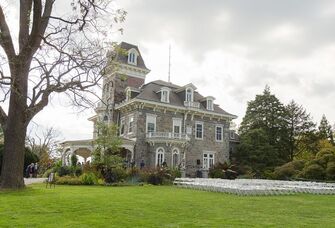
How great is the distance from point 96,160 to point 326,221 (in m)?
20.2

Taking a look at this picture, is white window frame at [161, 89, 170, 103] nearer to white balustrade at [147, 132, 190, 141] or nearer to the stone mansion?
the stone mansion

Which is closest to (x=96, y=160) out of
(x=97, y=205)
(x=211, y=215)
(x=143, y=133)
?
(x=143, y=133)

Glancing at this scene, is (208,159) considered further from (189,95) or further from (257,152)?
(189,95)

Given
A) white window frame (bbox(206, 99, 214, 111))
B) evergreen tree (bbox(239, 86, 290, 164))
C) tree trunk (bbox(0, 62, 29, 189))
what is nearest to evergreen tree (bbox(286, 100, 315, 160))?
evergreen tree (bbox(239, 86, 290, 164))

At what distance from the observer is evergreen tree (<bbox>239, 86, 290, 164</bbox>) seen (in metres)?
48.1

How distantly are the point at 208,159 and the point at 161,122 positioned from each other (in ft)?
23.9

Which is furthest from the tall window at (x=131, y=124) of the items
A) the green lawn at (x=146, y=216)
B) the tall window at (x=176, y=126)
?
the green lawn at (x=146, y=216)

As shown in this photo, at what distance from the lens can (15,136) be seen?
16203mm

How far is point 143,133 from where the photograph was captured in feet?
125

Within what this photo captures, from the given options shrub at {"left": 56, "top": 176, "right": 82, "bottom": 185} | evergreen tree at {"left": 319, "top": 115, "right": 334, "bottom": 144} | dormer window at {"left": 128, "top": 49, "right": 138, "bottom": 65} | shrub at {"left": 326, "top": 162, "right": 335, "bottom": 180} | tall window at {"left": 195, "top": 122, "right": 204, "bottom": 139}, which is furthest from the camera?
evergreen tree at {"left": 319, "top": 115, "right": 334, "bottom": 144}

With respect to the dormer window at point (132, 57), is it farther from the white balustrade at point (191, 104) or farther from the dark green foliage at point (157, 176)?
the dark green foliage at point (157, 176)

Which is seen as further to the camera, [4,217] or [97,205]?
[97,205]

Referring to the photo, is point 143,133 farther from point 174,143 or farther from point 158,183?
point 158,183

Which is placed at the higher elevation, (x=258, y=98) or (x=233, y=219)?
(x=258, y=98)
